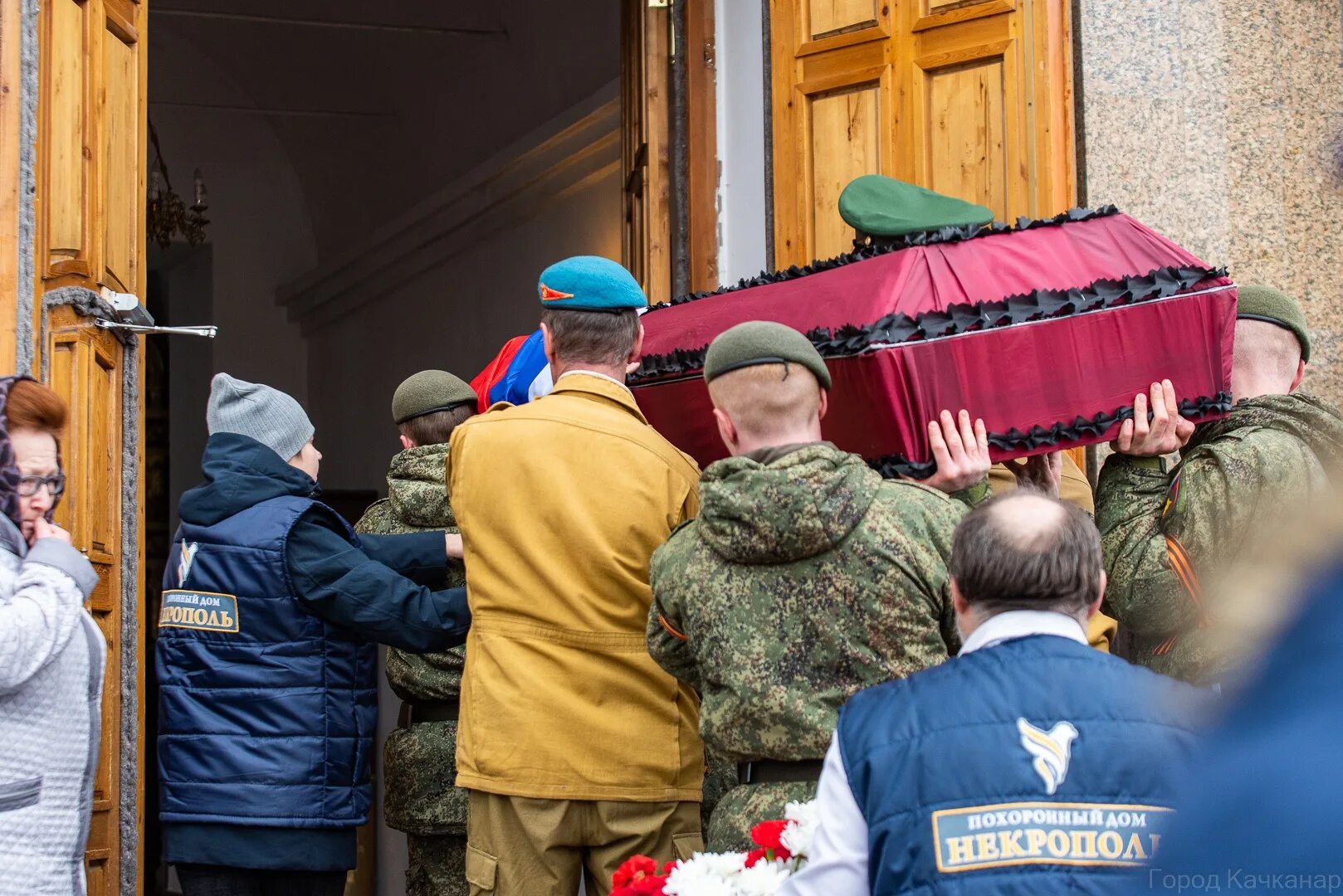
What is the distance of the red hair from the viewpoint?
3449 mm

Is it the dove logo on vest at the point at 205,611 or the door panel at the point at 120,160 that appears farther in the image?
the door panel at the point at 120,160

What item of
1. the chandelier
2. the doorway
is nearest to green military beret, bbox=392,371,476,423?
the doorway

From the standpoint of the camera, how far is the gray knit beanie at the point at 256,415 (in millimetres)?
4077

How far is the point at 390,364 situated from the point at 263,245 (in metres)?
2.22

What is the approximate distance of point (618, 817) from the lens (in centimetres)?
348

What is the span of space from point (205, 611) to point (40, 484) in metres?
0.59

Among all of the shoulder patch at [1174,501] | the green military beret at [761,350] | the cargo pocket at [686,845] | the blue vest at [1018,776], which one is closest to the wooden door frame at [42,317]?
the cargo pocket at [686,845]

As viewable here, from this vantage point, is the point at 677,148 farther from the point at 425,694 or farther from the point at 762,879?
the point at 762,879

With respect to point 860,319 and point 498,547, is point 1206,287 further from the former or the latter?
point 498,547

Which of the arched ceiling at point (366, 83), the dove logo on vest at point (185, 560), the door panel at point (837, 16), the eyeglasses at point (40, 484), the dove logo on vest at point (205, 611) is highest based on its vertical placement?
the arched ceiling at point (366, 83)

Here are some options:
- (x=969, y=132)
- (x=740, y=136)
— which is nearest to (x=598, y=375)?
(x=969, y=132)

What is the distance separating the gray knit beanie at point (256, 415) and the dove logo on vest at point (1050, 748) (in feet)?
7.96

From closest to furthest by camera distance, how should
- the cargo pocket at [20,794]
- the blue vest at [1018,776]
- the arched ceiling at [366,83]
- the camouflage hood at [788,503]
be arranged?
the blue vest at [1018,776]
the camouflage hood at [788,503]
the cargo pocket at [20,794]
the arched ceiling at [366,83]

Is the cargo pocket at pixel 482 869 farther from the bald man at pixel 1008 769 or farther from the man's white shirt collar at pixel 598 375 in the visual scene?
the bald man at pixel 1008 769
